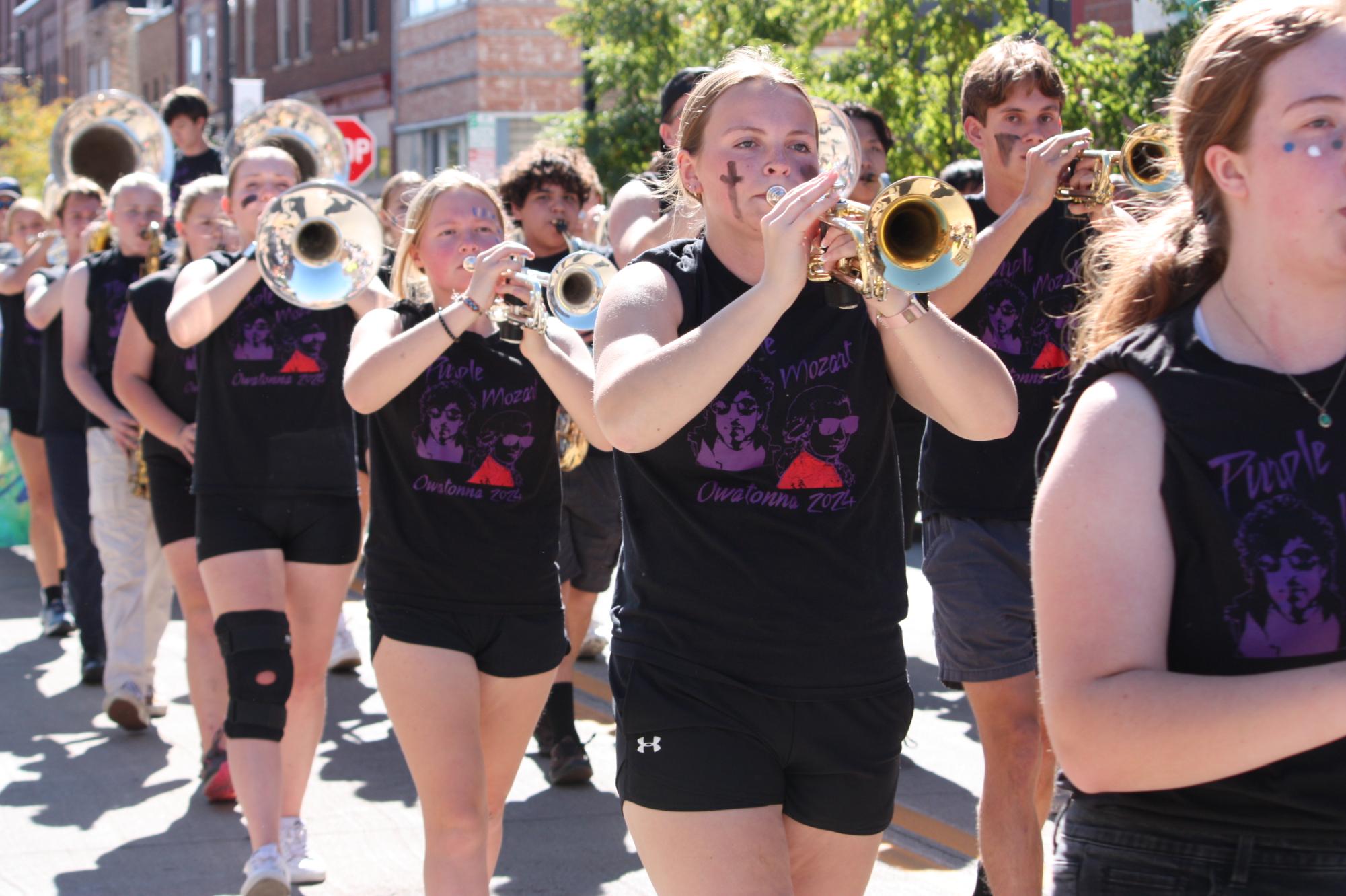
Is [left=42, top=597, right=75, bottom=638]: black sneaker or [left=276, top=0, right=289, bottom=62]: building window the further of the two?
[left=276, top=0, right=289, bottom=62]: building window

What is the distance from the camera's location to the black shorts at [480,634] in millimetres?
3822

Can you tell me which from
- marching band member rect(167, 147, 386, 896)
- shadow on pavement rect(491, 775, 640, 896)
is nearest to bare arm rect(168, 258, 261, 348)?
marching band member rect(167, 147, 386, 896)

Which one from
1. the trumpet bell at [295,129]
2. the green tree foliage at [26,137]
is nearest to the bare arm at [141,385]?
the trumpet bell at [295,129]

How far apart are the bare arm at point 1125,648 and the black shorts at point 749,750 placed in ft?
2.68

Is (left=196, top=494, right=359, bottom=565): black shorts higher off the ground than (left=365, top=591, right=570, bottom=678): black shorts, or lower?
higher

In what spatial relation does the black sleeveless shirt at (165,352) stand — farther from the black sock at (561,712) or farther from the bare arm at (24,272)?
the bare arm at (24,272)

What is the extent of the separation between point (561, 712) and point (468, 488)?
2.07 meters

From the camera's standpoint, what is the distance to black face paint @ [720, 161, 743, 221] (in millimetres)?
2900

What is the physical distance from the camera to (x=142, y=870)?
4961 millimetres

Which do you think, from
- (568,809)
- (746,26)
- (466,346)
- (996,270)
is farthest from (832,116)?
(746,26)

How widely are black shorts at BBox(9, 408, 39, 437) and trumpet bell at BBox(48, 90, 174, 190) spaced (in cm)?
270

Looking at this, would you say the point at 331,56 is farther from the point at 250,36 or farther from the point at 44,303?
the point at 44,303

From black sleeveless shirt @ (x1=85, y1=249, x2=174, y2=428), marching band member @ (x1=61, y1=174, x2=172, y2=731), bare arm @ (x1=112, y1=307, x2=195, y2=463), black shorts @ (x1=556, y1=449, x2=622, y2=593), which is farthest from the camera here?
black sleeveless shirt @ (x1=85, y1=249, x2=174, y2=428)

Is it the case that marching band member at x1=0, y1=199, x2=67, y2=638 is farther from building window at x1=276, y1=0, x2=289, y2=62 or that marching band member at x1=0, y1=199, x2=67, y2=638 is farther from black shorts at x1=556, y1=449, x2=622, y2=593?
building window at x1=276, y1=0, x2=289, y2=62
